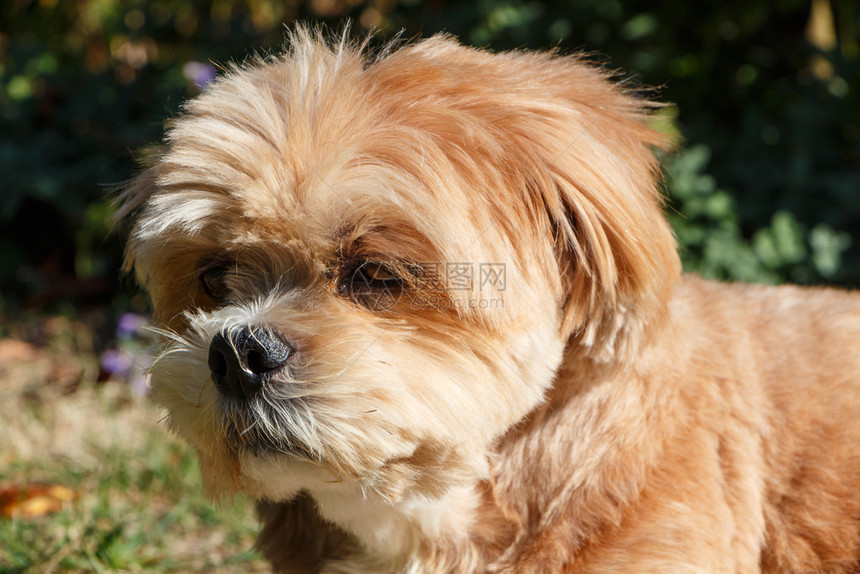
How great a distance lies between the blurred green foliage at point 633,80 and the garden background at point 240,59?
0.04ft

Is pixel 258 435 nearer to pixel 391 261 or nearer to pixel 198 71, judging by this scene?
pixel 391 261

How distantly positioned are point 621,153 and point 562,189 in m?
0.21

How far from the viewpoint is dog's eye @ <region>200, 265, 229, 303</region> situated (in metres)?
2.17

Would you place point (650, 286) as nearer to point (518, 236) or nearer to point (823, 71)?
point (518, 236)

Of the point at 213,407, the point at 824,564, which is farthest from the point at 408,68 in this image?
the point at 824,564

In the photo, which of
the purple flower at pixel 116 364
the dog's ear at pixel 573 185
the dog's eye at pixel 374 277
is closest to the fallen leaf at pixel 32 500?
the purple flower at pixel 116 364

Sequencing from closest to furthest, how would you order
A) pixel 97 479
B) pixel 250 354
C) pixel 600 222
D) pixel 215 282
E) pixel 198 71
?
1. pixel 250 354
2. pixel 600 222
3. pixel 215 282
4. pixel 97 479
5. pixel 198 71

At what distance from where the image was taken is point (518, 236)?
1959mm

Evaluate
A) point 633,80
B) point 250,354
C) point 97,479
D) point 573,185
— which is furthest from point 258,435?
point 633,80

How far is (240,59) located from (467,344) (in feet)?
10.9

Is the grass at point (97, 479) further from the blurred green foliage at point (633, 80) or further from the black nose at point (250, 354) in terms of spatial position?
the blurred green foliage at point (633, 80)

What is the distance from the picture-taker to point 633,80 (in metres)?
4.22

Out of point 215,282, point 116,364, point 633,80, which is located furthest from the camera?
point 116,364

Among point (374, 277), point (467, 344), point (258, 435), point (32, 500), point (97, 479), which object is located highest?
point (374, 277)
